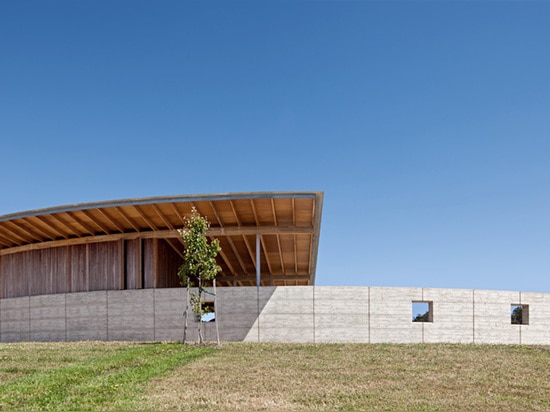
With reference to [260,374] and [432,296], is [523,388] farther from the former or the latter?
[432,296]

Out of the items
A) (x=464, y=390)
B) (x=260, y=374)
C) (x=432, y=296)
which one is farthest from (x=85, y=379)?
(x=432, y=296)

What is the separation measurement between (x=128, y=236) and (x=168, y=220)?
2.77 m

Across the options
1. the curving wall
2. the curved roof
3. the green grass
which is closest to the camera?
the green grass

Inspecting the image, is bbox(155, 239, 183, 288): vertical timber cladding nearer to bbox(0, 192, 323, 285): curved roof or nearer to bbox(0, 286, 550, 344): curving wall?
bbox(0, 192, 323, 285): curved roof

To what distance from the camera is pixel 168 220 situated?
2798 centimetres

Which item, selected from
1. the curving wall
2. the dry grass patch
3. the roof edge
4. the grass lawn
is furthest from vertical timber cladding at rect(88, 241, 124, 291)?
the dry grass patch

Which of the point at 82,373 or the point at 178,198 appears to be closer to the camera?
the point at 82,373

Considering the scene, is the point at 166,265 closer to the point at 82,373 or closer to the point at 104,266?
the point at 104,266

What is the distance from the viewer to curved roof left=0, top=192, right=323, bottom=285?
2551 cm

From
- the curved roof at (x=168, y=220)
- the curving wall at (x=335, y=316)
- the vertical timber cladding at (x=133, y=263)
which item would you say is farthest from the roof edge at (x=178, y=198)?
the curving wall at (x=335, y=316)

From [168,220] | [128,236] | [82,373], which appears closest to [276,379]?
[82,373]

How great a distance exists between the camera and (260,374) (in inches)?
557

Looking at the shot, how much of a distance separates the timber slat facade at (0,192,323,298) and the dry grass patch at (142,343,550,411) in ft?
27.5

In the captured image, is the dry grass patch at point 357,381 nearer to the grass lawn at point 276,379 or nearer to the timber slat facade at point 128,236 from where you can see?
the grass lawn at point 276,379
